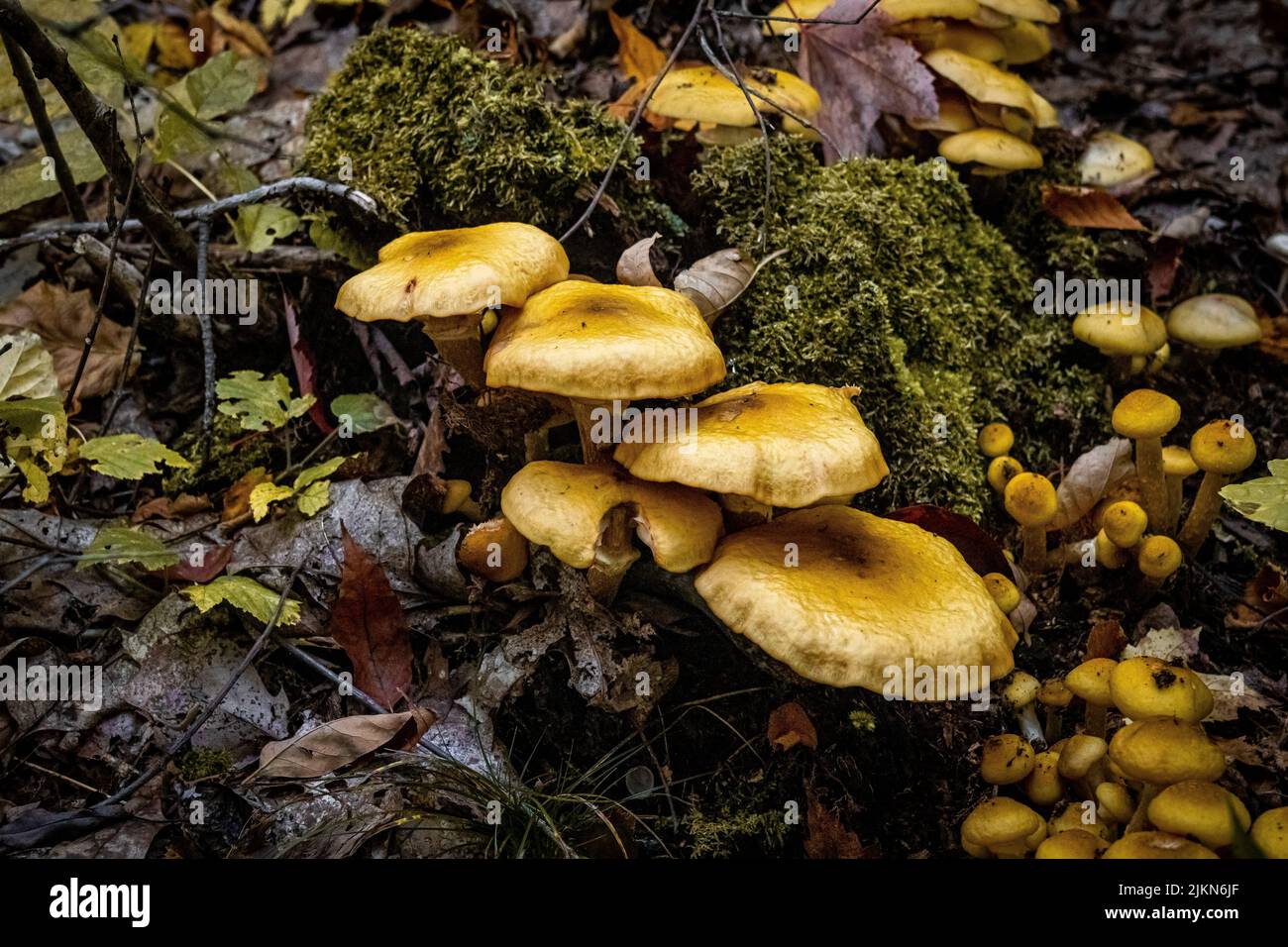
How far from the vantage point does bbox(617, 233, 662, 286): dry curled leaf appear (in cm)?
339

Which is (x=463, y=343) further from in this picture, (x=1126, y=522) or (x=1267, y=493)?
(x=1267, y=493)

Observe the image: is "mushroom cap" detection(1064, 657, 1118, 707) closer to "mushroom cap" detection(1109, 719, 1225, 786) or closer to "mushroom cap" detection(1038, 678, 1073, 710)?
"mushroom cap" detection(1038, 678, 1073, 710)

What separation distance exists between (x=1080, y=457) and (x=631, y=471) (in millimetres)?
2471

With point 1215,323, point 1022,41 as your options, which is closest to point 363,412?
point 1215,323

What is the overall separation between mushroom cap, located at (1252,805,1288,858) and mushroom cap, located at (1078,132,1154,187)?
3844mm

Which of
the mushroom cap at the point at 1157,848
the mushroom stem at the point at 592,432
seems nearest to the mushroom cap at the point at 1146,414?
the mushroom cap at the point at 1157,848

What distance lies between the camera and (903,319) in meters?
4.01

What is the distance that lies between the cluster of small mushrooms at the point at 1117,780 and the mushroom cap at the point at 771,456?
1.01 m

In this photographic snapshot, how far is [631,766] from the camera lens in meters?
3.24

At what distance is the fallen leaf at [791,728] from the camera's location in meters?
3.17

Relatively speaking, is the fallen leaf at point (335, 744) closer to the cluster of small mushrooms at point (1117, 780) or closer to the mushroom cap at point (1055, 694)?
the cluster of small mushrooms at point (1117, 780)

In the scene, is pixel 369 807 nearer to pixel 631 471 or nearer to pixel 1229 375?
pixel 631 471

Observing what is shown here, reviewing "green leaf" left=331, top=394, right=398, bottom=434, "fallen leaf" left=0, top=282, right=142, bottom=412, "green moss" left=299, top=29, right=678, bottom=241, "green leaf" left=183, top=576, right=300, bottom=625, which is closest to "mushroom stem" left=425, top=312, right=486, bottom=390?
"green leaf" left=331, top=394, right=398, bottom=434

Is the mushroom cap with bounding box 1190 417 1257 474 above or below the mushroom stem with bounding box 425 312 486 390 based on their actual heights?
below
